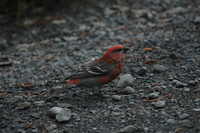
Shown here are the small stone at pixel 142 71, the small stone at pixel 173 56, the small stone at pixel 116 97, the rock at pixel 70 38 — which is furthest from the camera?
the rock at pixel 70 38

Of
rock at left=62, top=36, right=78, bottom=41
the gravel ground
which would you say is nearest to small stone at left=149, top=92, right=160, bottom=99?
the gravel ground

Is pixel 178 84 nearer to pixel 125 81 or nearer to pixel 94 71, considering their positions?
pixel 125 81

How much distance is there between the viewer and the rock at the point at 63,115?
482 cm

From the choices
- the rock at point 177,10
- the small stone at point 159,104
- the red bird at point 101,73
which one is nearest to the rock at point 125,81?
the red bird at point 101,73

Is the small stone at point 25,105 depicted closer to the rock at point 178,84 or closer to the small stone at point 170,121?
the small stone at point 170,121

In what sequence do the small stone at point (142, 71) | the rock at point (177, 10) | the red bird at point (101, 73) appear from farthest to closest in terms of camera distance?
the rock at point (177, 10)
the small stone at point (142, 71)
the red bird at point (101, 73)

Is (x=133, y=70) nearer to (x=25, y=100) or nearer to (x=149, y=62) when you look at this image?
(x=149, y=62)

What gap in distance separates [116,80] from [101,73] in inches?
31.3

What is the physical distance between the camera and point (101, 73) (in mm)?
5719

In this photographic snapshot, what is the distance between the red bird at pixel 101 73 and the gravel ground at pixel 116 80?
0.28 metres

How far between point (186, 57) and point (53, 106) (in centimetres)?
317

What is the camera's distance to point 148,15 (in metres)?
9.39

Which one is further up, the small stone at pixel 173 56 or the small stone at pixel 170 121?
the small stone at pixel 173 56

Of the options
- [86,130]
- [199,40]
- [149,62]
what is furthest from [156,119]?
[199,40]
